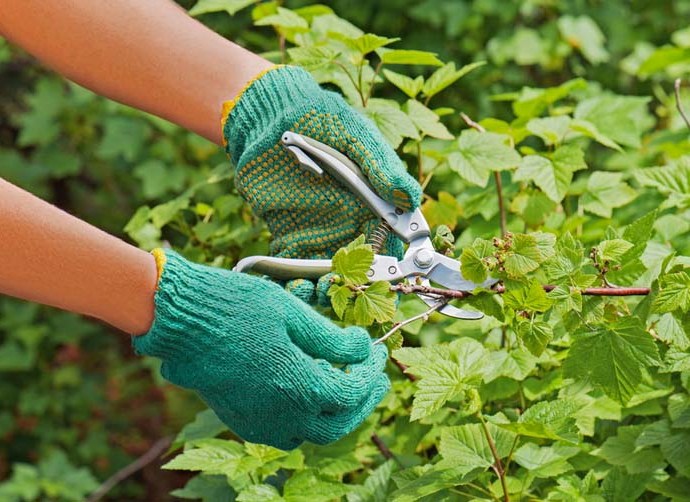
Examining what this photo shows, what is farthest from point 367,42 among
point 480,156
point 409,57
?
point 480,156

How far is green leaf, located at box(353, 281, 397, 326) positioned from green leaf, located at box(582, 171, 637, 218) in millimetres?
697

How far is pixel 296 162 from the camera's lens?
190cm

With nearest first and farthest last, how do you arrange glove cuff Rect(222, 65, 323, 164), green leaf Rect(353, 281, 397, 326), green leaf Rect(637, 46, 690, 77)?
1. green leaf Rect(353, 281, 397, 326)
2. glove cuff Rect(222, 65, 323, 164)
3. green leaf Rect(637, 46, 690, 77)

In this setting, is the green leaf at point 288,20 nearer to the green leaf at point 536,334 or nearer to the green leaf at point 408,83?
the green leaf at point 408,83

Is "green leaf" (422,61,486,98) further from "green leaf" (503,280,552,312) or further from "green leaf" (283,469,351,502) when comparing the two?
"green leaf" (283,469,351,502)

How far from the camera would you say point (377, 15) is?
3.93m

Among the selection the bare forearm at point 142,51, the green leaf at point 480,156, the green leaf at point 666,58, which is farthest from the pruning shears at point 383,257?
the green leaf at point 666,58

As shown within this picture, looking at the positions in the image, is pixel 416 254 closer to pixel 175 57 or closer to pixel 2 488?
pixel 175 57

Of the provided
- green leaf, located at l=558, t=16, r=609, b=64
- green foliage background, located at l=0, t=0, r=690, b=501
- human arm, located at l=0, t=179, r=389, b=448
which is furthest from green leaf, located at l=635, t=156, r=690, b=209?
green leaf, located at l=558, t=16, r=609, b=64

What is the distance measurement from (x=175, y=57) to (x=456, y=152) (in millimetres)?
579

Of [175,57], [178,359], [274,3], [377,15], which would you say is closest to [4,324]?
[377,15]

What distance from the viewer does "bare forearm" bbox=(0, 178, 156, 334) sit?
1597mm

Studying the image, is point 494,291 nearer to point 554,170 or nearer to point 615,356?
point 615,356

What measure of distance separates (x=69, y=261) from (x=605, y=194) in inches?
45.0
